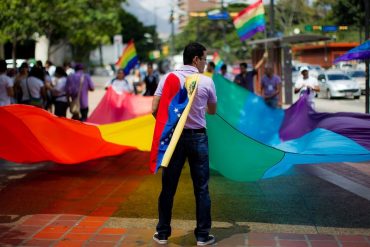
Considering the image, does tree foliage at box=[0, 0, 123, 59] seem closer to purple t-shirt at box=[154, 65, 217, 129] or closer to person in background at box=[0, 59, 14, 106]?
person in background at box=[0, 59, 14, 106]

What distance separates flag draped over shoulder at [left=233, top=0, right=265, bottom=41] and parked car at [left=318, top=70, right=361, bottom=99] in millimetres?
11372

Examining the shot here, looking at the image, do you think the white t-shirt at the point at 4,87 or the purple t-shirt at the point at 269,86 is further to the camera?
the purple t-shirt at the point at 269,86

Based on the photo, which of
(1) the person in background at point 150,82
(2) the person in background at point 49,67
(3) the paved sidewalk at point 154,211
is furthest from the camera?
(2) the person in background at point 49,67

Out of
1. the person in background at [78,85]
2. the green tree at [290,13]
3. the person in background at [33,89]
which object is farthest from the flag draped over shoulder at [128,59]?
the green tree at [290,13]

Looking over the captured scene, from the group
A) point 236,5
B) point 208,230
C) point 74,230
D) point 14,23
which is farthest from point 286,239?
point 236,5

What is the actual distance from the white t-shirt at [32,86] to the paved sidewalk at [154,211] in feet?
12.7

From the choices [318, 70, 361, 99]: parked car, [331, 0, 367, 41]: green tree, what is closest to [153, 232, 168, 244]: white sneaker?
[318, 70, 361, 99]: parked car

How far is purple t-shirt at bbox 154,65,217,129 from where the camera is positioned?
5695 mm

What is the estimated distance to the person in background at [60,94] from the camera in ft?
44.9

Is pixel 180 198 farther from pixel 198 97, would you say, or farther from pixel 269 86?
pixel 269 86

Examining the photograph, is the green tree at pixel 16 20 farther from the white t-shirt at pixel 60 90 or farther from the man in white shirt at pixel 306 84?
the man in white shirt at pixel 306 84

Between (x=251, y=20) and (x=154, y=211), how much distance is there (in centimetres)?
1245

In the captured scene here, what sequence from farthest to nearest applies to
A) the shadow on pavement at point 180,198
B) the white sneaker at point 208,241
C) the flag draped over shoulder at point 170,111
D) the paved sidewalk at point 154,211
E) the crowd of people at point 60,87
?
the crowd of people at point 60,87, the shadow on pavement at point 180,198, the paved sidewalk at point 154,211, the white sneaker at point 208,241, the flag draped over shoulder at point 170,111

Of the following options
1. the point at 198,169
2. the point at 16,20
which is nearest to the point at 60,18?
the point at 16,20
